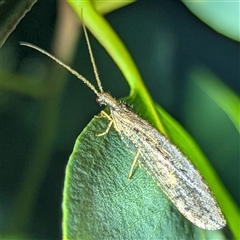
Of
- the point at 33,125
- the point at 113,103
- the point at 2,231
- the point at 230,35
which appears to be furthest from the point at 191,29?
the point at 2,231

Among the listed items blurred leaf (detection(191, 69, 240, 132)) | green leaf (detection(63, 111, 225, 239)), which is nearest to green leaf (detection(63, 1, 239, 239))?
green leaf (detection(63, 111, 225, 239))

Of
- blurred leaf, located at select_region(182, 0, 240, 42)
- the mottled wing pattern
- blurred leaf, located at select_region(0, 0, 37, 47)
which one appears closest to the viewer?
blurred leaf, located at select_region(0, 0, 37, 47)

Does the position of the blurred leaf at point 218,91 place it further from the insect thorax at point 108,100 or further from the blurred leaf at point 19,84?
the blurred leaf at point 19,84

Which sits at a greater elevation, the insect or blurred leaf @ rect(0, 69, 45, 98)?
blurred leaf @ rect(0, 69, 45, 98)

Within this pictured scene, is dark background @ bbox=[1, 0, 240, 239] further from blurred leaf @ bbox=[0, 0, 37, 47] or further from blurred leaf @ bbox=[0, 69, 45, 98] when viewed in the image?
blurred leaf @ bbox=[0, 0, 37, 47]

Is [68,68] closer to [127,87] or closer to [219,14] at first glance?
[127,87]

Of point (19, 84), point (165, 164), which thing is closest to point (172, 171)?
point (165, 164)

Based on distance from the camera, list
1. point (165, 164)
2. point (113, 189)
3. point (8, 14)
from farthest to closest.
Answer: point (165, 164)
point (113, 189)
point (8, 14)

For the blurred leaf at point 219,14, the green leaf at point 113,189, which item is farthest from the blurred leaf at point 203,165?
the blurred leaf at point 219,14

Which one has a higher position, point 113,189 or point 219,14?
point 219,14
